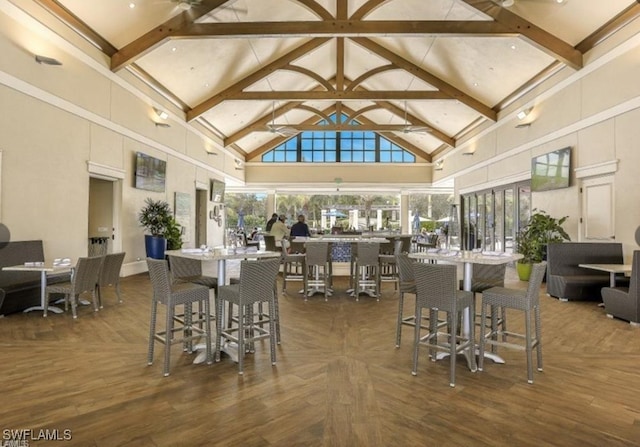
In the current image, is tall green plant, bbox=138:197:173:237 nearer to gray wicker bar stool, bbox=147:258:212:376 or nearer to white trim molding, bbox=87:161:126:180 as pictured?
white trim molding, bbox=87:161:126:180

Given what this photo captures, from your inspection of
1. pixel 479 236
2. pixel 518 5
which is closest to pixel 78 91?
pixel 518 5

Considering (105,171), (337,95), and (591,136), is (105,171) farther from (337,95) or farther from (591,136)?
(591,136)

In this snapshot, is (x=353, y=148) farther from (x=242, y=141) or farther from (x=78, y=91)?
(x=78, y=91)

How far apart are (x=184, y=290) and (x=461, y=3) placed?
6749 millimetres

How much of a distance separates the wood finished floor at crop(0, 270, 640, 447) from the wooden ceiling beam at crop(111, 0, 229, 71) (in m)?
5.13

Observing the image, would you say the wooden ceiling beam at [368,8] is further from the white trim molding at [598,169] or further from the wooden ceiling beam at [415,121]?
the wooden ceiling beam at [415,121]

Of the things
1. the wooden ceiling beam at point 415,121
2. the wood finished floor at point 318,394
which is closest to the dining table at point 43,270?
the wood finished floor at point 318,394

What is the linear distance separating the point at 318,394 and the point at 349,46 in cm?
995

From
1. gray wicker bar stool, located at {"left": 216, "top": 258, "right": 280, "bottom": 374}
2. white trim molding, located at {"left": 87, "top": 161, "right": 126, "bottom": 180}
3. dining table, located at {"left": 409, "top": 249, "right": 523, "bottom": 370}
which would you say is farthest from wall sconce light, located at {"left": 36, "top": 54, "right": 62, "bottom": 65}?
dining table, located at {"left": 409, "top": 249, "right": 523, "bottom": 370}

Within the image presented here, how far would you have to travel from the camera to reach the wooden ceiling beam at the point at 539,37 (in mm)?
6637

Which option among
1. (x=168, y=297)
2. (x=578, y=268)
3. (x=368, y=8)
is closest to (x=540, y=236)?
(x=578, y=268)

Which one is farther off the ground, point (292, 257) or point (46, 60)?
point (46, 60)

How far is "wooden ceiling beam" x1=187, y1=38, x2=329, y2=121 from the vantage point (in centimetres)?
1005

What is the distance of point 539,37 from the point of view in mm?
6699
